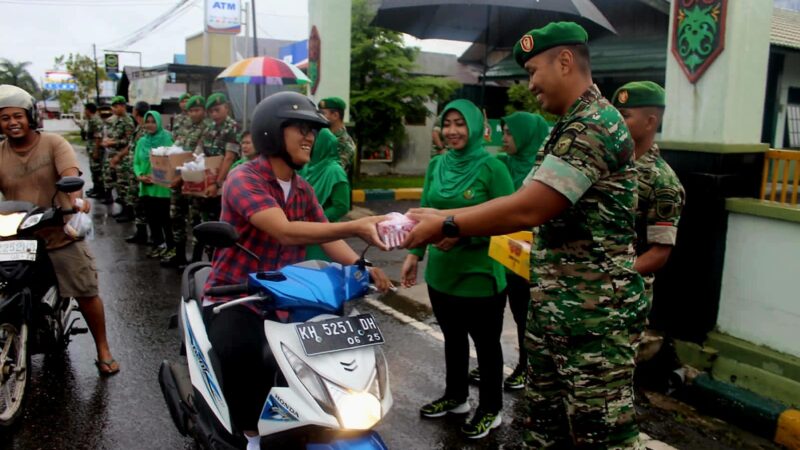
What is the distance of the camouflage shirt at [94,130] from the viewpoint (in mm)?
13445

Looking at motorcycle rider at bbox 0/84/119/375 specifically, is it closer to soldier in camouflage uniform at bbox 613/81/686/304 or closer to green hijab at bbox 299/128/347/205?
green hijab at bbox 299/128/347/205

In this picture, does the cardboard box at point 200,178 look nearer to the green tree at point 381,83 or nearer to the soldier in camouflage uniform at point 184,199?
the soldier in camouflage uniform at point 184,199

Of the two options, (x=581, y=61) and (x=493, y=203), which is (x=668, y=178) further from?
(x=493, y=203)

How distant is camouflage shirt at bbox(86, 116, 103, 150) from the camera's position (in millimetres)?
13445

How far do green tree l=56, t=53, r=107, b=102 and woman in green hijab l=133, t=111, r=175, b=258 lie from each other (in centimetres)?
4073

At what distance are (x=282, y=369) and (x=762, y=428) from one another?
3.19 metres

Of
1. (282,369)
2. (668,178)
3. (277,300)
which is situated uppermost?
(668,178)

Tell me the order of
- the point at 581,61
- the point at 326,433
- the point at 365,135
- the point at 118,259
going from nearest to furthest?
the point at 326,433 → the point at 581,61 → the point at 118,259 → the point at 365,135

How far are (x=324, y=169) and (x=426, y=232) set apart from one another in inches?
91.8

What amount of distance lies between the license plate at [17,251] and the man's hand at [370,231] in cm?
227

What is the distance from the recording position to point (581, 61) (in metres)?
2.48

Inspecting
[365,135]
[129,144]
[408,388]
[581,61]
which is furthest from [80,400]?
[365,135]

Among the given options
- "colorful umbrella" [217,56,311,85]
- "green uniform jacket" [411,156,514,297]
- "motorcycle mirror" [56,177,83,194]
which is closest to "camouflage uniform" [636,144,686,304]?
"green uniform jacket" [411,156,514,297]

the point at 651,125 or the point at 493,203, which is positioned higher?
the point at 651,125
